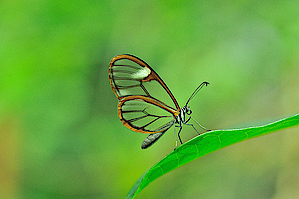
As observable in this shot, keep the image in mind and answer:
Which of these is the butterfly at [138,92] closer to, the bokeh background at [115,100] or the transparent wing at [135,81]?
the transparent wing at [135,81]

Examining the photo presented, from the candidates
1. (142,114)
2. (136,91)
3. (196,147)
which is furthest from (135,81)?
(196,147)

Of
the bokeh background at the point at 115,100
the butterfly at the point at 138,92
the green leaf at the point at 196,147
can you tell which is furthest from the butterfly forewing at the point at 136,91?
the bokeh background at the point at 115,100

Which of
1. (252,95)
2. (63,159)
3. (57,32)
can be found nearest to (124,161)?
(63,159)

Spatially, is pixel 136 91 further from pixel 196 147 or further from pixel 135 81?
pixel 196 147

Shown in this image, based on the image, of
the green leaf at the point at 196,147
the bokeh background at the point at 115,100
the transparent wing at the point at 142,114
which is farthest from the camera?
the bokeh background at the point at 115,100

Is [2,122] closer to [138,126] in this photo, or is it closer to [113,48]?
[113,48]

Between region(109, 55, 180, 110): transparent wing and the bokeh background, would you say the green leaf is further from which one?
the bokeh background

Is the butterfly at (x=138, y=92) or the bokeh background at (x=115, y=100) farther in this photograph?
the bokeh background at (x=115, y=100)
